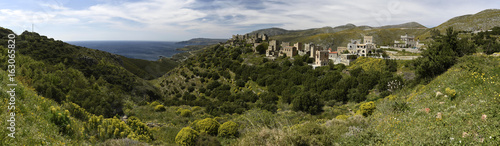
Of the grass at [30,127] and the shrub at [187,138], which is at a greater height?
the grass at [30,127]

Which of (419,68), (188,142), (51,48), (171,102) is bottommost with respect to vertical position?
(171,102)

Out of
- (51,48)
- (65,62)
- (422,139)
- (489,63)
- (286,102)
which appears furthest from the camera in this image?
(51,48)

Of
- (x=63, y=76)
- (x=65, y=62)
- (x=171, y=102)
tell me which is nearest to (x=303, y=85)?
(x=171, y=102)

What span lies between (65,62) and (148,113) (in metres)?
24.5

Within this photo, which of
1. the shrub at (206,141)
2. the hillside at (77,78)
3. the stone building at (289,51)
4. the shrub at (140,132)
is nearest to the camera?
the shrub at (206,141)

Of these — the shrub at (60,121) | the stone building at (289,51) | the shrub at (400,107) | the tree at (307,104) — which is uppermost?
the stone building at (289,51)

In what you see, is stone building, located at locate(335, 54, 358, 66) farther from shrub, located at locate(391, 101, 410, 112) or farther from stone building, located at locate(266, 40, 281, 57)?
shrub, located at locate(391, 101, 410, 112)

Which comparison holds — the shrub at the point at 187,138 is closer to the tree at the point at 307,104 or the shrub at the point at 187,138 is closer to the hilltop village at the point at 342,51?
the tree at the point at 307,104

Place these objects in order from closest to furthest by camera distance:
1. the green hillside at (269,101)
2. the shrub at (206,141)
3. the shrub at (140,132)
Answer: the green hillside at (269,101), the shrub at (206,141), the shrub at (140,132)

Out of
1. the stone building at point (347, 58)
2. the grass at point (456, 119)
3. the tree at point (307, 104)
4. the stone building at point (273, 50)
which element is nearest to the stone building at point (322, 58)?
the stone building at point (347, 58)

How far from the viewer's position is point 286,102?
112 feet

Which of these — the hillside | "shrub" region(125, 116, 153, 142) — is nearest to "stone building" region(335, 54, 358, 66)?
the hillside

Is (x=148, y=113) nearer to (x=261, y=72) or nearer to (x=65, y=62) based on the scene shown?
(x=65, y=62)

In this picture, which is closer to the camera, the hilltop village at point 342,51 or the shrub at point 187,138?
the shrub at point 187,138
